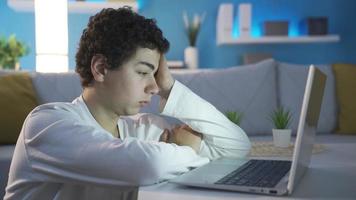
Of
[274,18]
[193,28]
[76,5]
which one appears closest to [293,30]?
[274,18]

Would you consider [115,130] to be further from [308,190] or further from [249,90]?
[249,90]

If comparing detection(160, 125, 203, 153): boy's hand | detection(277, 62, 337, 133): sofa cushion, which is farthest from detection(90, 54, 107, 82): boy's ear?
detection(277, 62, 337, 133): sofa cushion

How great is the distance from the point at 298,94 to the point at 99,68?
5.33 ft

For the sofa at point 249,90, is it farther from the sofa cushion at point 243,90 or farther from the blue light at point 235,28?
the blue light at point 235,28

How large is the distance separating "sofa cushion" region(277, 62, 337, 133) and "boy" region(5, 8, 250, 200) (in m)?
1.22

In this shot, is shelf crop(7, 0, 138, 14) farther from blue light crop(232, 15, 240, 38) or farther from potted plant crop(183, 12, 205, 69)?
blue light crop(232, 15, 240, 38)

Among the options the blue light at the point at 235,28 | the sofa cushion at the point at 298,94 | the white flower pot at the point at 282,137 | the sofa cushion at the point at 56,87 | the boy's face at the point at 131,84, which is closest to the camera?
the boy's face at the point at 131,84

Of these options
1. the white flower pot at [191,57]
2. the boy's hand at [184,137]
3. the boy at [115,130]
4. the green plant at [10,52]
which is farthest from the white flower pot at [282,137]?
the green plant at [10,52]

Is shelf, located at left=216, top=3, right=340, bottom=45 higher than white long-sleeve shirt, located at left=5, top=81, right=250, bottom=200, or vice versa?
shelf, located at left=216, top=3, right=340, bottom=45

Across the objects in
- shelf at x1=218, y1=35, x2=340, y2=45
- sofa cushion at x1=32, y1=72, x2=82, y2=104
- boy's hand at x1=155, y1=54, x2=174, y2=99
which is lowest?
sofa cushion at x1=32, y1=72, x2=82, y2=104

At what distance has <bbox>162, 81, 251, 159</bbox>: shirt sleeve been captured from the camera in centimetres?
104

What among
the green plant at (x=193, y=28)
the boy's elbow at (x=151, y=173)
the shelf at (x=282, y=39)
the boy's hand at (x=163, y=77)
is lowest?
the boy's elbow at (x=151, y=173)

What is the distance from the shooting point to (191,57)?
3428 millimetres

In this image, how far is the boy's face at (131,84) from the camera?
0.85m
